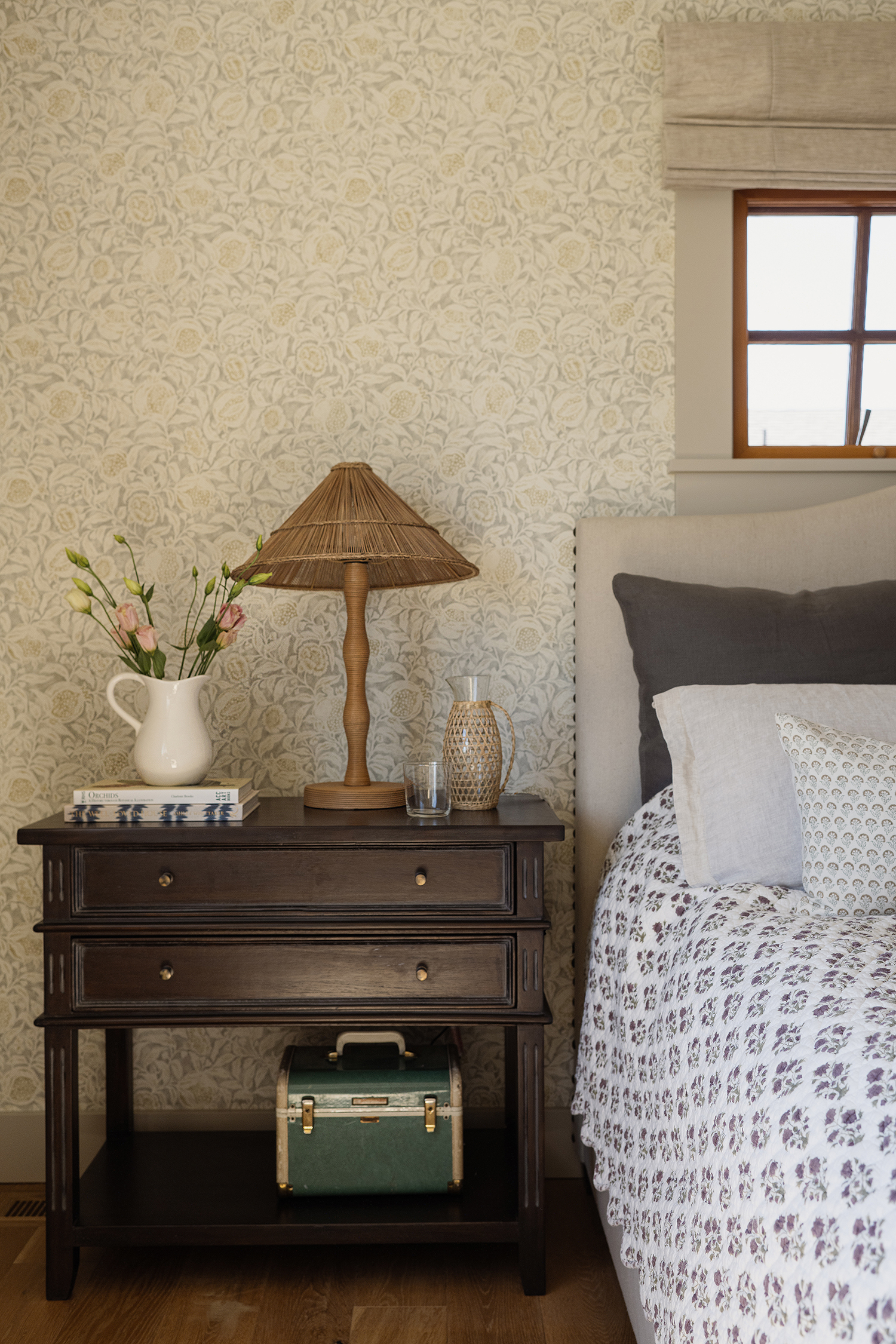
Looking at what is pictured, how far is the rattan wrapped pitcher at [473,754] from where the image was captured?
1.73m

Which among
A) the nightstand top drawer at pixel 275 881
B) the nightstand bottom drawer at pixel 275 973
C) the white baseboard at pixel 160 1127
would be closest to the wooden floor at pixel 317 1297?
the white baseboard at pixel 160 1127

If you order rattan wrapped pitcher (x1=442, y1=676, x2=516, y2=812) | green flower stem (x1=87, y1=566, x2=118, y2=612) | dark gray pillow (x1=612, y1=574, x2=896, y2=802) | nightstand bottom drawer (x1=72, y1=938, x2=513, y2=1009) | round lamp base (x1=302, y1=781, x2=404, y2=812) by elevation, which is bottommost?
→ nightstand bottom drawer (x1=72, y1=938, x2=513, y2=1009)

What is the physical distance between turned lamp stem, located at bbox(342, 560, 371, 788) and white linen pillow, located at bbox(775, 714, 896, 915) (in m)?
0.82

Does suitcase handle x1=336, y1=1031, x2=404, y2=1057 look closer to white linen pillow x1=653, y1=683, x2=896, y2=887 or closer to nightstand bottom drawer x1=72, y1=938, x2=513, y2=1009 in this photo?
nightstand bottom drawer x1=72, y1=938, x2=513, y2=1009

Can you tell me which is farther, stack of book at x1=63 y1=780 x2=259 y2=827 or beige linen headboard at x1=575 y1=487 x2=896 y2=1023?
beige linen headboard at x1=575 y1=487 x2=896 y2=1023

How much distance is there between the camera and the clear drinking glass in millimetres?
1654

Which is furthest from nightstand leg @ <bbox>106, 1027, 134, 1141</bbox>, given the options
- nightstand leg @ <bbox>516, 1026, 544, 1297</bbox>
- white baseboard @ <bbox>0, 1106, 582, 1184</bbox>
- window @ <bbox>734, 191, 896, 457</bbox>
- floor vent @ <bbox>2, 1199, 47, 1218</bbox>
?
window @ <bbox>734, 191, 896, 457</bbox>

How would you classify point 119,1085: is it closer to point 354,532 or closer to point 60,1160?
point 60,1160

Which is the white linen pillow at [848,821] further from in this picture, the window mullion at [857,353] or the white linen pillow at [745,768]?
A: the window mullion at [857,353]

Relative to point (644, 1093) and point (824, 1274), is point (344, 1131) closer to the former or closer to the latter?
point (644, 1093)

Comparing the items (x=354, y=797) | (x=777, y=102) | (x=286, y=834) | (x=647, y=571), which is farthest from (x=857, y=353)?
(x=286, y=834)

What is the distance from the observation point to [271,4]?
203cm

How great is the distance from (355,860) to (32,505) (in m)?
1.10

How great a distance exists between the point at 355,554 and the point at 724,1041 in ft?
3.31
